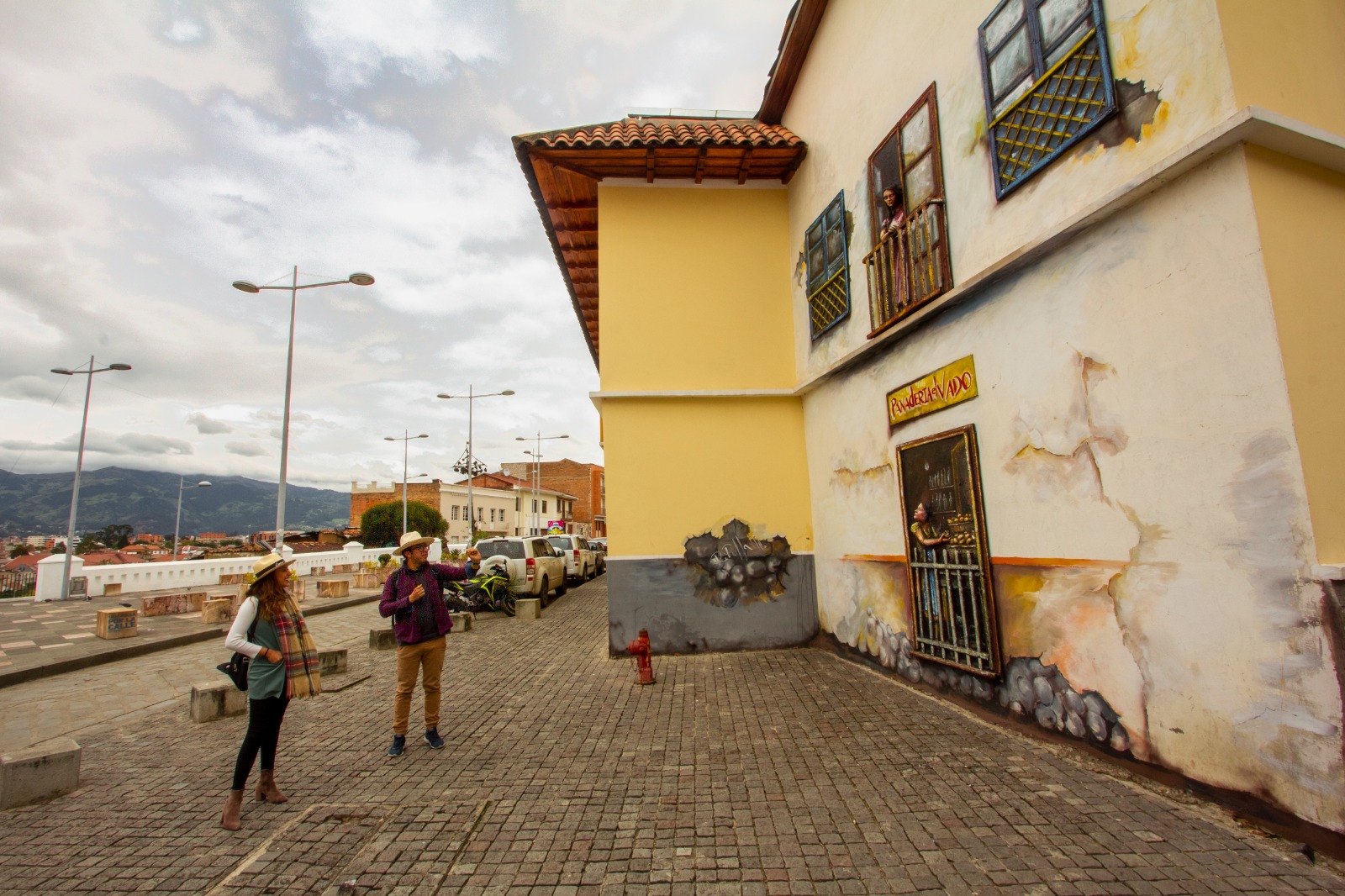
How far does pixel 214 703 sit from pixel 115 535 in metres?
77.8

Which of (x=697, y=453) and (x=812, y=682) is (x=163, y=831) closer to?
(x=812, y=682)

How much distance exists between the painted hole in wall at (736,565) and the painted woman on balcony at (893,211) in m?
4.50

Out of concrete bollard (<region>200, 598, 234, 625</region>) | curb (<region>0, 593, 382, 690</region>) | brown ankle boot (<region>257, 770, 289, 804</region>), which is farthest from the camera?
concrete bollard (<region>200, 598, 234, 625</region>)

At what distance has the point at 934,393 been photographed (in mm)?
6355

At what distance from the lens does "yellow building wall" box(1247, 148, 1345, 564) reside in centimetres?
334

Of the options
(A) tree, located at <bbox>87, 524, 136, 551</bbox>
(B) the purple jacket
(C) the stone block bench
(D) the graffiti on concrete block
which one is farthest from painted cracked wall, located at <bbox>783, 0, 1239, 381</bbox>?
(A) tree, located at <bbox>87, 524, 136, 551</bbox>

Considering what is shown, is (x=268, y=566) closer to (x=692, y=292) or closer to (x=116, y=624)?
(x=692, y=292)

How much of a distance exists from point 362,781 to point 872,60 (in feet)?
30.1

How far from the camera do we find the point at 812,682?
7238 mm

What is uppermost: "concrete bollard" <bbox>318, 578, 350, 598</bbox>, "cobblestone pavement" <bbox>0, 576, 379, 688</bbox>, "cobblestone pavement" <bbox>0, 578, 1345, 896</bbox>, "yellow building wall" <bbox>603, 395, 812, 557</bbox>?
"yellow building wall" <bbox>603, 395, 812, 557</bbox>

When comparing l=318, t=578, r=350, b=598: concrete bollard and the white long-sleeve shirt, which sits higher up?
the white long-sleeve shirt

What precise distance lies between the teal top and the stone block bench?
2.71 metres

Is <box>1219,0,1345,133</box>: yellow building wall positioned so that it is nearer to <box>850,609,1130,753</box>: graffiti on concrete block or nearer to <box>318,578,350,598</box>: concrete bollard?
<box>850,609,1130,753</box>: graffiti on concrete block

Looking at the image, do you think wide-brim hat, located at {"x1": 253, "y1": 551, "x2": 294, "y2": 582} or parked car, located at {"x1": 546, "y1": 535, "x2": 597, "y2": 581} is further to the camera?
parked car, located at {"x1": 546, "y1": 535, "x2": 597, "y2": 581}
